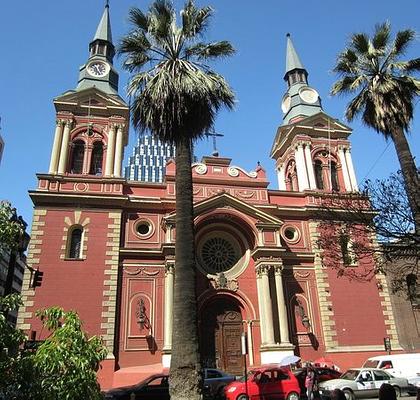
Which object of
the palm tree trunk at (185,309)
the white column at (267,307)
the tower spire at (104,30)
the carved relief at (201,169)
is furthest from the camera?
the tower spire at (104,30)

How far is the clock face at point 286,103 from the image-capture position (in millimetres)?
35825

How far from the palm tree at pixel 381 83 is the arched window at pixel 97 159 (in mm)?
16807

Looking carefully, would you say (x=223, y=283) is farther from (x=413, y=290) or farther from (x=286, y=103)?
(x=286, y=103)

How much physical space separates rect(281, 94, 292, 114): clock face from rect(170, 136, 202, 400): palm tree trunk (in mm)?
23772

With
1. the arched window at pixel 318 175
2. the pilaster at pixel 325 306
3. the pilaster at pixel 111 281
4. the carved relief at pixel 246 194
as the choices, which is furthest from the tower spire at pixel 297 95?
the pilaster at pixel 111 281

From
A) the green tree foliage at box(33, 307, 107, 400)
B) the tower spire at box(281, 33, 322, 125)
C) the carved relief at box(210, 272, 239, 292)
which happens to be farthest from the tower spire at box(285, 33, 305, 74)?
the green tree foliage at box(33, 307, 107, 400)

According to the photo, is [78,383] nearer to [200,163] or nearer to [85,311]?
[85,311]

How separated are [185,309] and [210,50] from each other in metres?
10.0

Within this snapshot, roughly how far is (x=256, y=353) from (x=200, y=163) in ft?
41.3

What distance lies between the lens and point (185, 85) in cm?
1489

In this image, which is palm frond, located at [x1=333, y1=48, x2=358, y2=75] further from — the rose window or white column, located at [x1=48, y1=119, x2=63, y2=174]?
white column, located at [x1=48, y1=119, x2=63, y2=174]

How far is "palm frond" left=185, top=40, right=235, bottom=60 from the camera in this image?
1641 centimetres

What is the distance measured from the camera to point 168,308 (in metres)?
23.6

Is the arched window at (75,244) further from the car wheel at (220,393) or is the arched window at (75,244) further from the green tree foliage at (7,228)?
the green tree foliage at (7,228)
